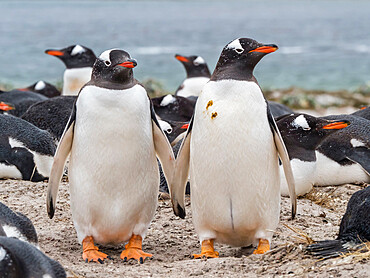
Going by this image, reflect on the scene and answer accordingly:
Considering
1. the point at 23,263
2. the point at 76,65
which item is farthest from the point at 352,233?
the point at 76,65

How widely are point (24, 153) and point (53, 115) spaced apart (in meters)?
0.95

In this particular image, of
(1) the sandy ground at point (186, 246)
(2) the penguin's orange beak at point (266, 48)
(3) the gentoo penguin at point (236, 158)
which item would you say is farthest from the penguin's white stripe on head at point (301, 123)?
(2) the penguin's orange beak at point (266, 48)

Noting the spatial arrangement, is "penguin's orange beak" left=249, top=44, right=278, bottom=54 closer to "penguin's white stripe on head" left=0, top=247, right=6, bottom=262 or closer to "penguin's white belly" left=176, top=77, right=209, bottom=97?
"penguin's white stripe on head" left=0, top=247, right=6, bottom=262

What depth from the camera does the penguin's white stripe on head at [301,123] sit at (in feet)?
19.5

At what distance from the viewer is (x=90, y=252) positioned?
444cm

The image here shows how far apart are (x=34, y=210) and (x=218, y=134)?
1.72 meters

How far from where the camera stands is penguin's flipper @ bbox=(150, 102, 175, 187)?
182 inches

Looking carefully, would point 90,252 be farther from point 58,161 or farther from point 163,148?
point 163,148

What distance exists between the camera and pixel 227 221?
445 centimetres

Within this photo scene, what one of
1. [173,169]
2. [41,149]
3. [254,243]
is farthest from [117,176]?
[41,149]

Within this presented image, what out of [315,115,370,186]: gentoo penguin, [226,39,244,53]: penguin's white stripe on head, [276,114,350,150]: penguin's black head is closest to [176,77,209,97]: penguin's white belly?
[315,115,370,186]: gentoo penguin

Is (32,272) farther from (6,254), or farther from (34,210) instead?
(34,210)

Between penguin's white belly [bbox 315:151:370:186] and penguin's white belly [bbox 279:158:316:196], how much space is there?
0.40 metres

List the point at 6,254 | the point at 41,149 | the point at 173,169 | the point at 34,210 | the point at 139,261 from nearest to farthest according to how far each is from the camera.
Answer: the point at 6,254
the point at 139,261
the point at 173,169
the point at 34,210
the point at 41,149
